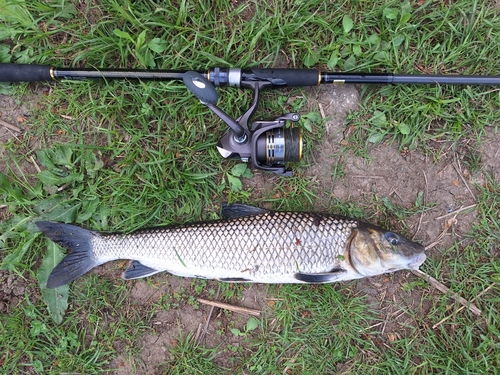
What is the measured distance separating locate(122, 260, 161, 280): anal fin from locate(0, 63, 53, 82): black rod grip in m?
1.61

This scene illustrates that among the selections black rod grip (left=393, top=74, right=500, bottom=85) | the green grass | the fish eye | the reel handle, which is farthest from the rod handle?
the fish eye

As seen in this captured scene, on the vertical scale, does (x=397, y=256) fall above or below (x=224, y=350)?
above

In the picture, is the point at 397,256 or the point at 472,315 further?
the point at 472,315

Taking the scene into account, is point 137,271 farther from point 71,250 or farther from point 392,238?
point 392,238

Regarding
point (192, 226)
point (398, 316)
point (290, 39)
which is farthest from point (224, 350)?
point (290, 39)

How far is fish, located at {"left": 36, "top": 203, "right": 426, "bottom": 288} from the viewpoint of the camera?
8.71 ft

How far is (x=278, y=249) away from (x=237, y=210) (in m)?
0.47

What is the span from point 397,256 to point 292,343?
1140 millimetres

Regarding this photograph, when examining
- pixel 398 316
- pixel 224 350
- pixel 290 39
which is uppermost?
pixel 290 39

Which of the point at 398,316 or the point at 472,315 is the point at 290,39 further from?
the point at 472,315

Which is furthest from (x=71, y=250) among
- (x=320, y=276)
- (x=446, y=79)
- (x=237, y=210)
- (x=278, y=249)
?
(x=446, y=79)

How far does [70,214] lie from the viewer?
2.99 meters

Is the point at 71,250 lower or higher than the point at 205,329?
higher

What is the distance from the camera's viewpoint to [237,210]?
2.88 metres
